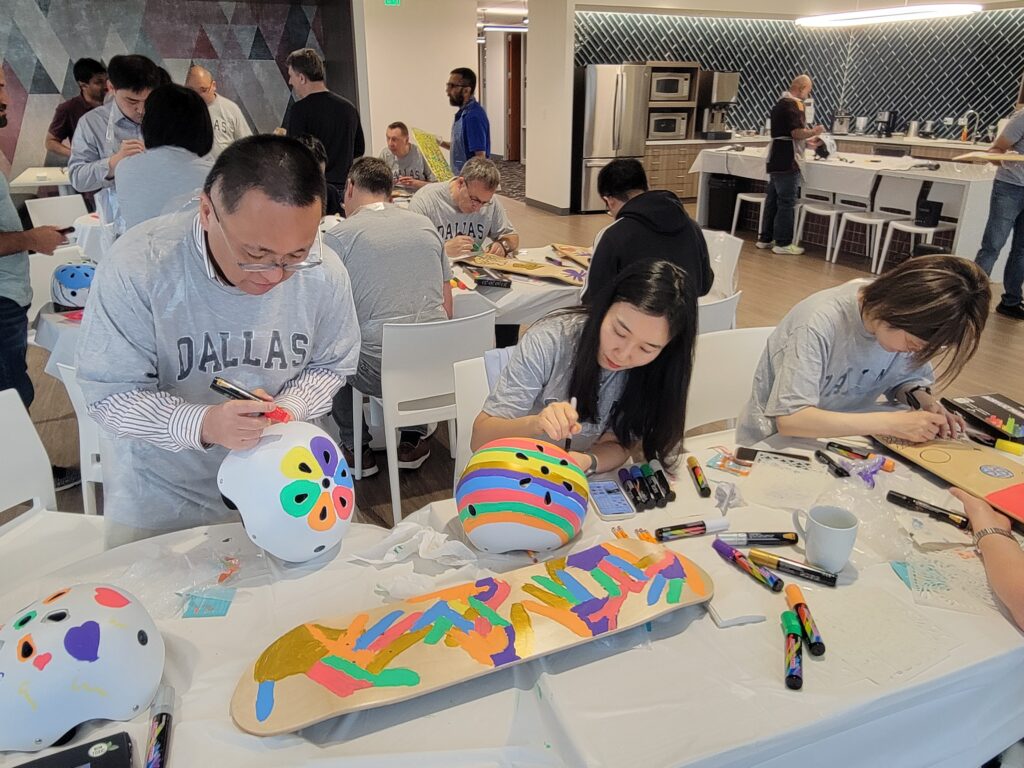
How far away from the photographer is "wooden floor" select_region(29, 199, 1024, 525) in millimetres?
2857

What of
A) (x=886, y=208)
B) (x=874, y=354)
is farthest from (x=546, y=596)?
(x=886, y=208)

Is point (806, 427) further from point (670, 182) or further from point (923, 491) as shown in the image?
point (670, 182)

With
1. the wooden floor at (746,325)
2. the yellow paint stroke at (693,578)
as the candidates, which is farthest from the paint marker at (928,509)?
the wooden floor at (746,325)

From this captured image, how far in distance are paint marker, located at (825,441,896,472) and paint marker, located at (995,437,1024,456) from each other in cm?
28

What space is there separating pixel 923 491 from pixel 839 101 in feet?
33.1

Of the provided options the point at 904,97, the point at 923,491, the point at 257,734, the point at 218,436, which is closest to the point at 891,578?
the point at 923,491

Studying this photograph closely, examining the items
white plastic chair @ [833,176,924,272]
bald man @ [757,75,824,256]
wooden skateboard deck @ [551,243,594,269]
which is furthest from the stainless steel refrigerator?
wooden skateboard deck @ [551,243,594,269]

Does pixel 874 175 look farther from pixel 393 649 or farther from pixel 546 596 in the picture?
pixel 393 649

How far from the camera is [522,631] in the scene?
3.43 feet

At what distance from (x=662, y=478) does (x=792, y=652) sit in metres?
0.54

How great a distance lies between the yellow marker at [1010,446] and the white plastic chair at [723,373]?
658mm

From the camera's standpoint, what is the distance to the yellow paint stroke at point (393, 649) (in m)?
0.97

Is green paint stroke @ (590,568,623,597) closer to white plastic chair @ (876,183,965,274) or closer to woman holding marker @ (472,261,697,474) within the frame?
woman holding marker @ (472,261,697,474)

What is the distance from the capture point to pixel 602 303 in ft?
5.24
